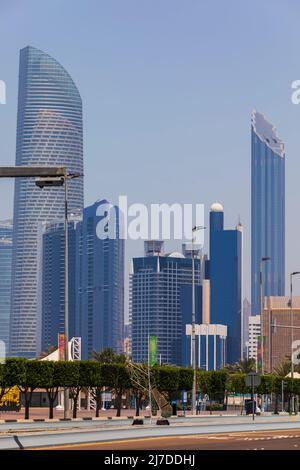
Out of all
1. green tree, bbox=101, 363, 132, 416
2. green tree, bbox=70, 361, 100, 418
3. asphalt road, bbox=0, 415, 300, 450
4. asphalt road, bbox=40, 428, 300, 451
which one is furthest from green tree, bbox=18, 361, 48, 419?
asphalt road, bbox=40, 428, 300, 451

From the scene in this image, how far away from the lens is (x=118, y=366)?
95.8 m

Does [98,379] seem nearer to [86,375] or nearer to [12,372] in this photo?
[86,375]

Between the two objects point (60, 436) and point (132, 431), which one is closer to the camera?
point (60, 436)

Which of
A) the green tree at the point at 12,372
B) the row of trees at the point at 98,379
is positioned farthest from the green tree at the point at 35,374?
the green tree at the point at 12,372

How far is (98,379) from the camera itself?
9231cm

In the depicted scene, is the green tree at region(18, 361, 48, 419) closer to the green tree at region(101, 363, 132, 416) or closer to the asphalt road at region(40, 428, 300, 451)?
the green tree at region(101, 363, 132, 416)

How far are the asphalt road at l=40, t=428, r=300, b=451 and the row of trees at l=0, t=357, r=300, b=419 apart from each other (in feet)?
126

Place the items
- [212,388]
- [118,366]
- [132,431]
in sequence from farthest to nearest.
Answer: [212,388]
[118,366]
[132,431]

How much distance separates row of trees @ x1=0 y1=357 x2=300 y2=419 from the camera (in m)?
85.1

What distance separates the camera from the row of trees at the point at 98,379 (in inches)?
3349

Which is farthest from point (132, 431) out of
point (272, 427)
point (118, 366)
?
point (118, 366)

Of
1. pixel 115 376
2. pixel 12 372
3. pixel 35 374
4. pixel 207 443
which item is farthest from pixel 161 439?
pixel 115 376
